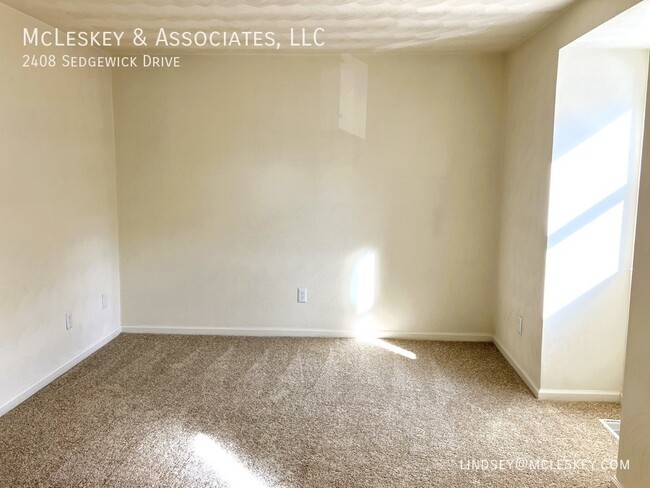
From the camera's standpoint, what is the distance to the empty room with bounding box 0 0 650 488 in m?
2.32

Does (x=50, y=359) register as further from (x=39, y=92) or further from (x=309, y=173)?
(x=309, y=173)

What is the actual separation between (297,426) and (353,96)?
100.0 inches

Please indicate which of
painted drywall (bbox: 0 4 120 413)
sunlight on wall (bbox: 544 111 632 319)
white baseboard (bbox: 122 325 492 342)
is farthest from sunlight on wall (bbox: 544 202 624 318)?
painted drywall (bbox: 0 4 120 413)

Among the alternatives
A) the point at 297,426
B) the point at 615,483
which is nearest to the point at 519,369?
the point at 615,483

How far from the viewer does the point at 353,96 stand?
150 inches

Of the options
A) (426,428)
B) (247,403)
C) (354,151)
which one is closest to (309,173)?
(354,151)

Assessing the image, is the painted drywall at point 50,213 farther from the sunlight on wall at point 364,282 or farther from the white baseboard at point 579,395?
the white baseboard at point 579,395

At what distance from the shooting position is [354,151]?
12.6ft

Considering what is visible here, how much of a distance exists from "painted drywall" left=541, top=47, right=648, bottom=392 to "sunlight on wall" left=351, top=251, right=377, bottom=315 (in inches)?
57.3

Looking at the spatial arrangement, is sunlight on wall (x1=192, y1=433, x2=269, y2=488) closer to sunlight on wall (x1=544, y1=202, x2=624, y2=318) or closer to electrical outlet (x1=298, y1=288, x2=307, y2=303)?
electrical outlet (x1=298, y1=288, x2=307, y2=303)

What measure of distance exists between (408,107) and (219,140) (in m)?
1.56

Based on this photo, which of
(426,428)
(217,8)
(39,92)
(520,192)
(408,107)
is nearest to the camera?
(426,428)

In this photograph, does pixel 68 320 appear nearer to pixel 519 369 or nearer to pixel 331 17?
pixel 331 17

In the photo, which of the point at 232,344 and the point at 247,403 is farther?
the point at 232,344
